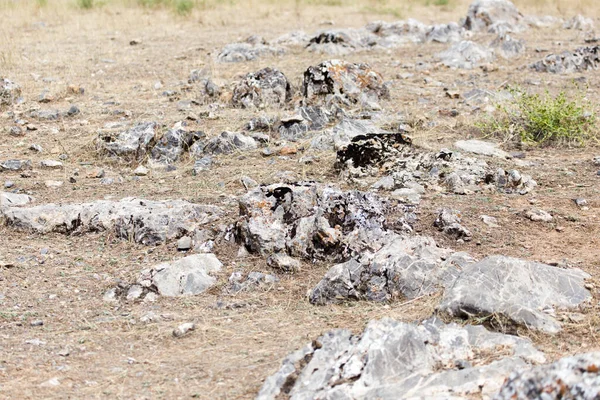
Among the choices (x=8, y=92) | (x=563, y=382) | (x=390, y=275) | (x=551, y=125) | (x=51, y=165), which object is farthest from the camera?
(x=8, y=92)

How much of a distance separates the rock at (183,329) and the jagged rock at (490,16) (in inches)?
379

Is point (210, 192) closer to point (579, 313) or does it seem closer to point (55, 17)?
point (579, 313)

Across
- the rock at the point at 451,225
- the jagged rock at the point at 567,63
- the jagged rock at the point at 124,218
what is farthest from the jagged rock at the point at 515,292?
the jagged rock at the point at 567,63

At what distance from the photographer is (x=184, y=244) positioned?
4.24 m

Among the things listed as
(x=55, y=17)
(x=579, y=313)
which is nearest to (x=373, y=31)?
(x=55, y=17)

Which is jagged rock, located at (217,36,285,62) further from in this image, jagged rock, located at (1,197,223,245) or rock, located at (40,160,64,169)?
jagged rock, located at (1,197,223,245)

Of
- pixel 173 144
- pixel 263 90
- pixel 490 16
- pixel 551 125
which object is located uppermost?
pixel 490 16

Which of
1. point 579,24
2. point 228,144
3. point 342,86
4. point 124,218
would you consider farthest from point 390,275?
point 579,24

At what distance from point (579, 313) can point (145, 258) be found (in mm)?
2395

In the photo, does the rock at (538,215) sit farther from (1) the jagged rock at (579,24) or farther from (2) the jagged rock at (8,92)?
(1) the jagged rock at (579,24)

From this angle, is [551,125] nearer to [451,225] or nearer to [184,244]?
[451,225]

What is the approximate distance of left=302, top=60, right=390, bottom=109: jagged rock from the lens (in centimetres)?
695

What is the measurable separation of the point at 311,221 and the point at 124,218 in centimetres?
123

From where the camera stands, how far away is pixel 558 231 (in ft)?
13.8
